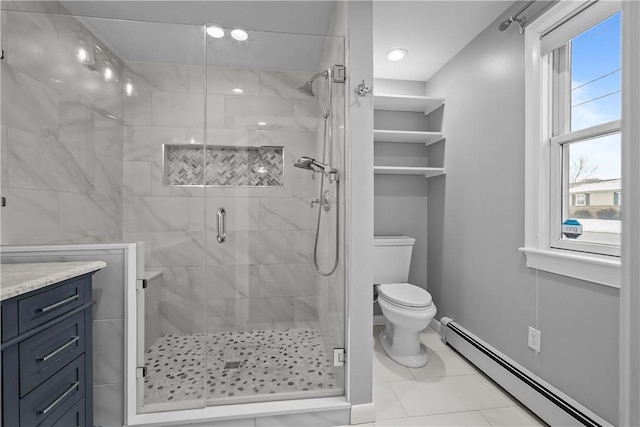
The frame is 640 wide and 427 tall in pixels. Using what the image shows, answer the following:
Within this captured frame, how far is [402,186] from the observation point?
9.91 feet

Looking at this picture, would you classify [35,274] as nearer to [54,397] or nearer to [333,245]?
[54,397]

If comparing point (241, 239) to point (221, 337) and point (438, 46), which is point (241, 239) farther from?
point (438, 46)

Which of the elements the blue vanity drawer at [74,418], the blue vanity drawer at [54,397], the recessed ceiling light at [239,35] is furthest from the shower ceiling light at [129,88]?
the blue vanity drawer at [74,418]

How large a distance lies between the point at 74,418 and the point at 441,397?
1849 mm

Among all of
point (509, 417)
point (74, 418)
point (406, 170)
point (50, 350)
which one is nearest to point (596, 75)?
point (406, 170)

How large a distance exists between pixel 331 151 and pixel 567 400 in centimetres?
175

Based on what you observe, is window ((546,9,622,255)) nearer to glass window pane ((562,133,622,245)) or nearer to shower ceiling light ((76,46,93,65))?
glass window pane ((562,133,622,245))

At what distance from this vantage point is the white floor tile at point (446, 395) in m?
1.77

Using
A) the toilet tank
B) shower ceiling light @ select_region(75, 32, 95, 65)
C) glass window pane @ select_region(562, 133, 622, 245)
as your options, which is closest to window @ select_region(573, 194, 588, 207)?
glass window pane @ select_region(562, 133, 622, 245)

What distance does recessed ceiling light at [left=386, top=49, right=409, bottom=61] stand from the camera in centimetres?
251

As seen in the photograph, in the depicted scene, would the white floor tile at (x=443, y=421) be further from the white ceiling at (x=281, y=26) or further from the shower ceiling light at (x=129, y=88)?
the shower ceiling light at (x=129, y=88)

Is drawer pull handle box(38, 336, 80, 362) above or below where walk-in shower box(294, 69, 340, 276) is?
below

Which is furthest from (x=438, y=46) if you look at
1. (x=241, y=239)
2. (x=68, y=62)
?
(x=68, y=62)

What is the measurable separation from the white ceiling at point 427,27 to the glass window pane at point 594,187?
41.7 inches
